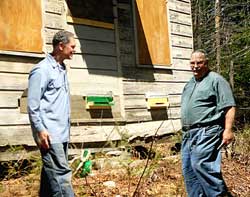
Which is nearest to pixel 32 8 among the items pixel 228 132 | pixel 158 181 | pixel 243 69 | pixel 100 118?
pixel 100 118

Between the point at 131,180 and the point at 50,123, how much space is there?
7.46ft

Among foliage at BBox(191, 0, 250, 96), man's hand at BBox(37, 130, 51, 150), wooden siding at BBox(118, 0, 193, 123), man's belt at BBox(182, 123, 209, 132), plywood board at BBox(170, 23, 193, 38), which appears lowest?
Answer: man's hand at BBox(37, 130, 51, 150)

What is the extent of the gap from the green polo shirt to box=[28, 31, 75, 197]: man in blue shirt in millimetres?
1510

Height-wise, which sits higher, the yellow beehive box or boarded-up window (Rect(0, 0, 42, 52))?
boarded-up window (Rect(0, 0, 42, 52))

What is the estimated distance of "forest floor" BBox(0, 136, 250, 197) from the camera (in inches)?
225

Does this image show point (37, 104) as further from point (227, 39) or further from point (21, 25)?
point (227, 39)

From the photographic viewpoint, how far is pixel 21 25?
732cm

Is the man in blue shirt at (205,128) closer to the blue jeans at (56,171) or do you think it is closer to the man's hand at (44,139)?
the blue jeans at (56,171)

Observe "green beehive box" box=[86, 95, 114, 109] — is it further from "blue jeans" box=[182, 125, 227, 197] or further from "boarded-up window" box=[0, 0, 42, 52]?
"blue jeans" box=[182, 125, 227, 197]

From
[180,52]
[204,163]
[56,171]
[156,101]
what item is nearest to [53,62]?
[56,171]

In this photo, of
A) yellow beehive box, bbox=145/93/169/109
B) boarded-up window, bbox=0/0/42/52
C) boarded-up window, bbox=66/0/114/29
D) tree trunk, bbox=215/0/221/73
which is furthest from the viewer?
tree trunk, bbox=215/0/221/73

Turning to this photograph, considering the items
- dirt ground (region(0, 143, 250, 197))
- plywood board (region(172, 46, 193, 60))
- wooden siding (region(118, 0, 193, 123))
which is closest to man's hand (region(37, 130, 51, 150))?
dirt ground (region(0, 143, 250, 197))

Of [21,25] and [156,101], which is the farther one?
[156,101]

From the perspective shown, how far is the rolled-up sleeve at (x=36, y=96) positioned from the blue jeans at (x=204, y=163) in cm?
182
